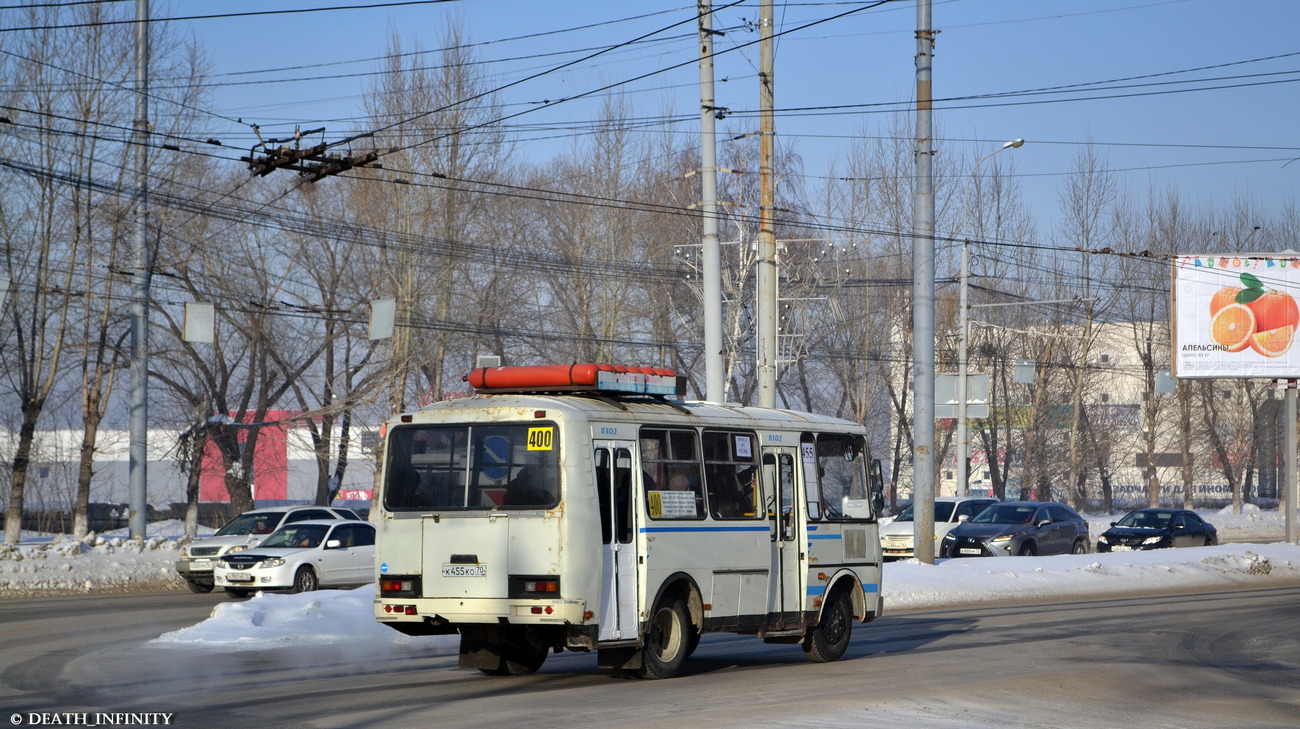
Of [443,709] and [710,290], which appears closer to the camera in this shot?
[443,709]

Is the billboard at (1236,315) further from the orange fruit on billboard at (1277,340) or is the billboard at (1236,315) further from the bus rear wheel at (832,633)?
the bus rear wheel at (832,633)

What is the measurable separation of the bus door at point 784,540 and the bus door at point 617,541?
2183mm

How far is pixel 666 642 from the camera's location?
12.7 metres

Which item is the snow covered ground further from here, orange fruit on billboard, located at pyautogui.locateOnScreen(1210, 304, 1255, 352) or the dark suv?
orange fruit on billboard, located at pyautogui.locateOnScreen(1210, 304, 1255, 352)

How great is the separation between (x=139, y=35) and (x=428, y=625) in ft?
72.2

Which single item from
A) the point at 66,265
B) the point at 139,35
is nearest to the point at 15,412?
the point at 66,265

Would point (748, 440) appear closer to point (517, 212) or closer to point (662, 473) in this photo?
point (662, 473)

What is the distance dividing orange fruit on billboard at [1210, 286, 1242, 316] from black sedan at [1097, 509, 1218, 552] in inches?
239

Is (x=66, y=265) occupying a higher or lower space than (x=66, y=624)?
higher

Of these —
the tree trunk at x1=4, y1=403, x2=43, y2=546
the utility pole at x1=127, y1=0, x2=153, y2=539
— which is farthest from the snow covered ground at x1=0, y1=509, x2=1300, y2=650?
the tree trunk at x1=4, y1=403, x2=43, y2=546

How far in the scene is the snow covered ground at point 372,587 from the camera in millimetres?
16391

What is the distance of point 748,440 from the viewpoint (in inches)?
541

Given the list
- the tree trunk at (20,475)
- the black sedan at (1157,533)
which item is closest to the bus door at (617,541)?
the tree trunk at (20,475)

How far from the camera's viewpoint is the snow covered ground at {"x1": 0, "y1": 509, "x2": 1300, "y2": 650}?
16.4 metres
